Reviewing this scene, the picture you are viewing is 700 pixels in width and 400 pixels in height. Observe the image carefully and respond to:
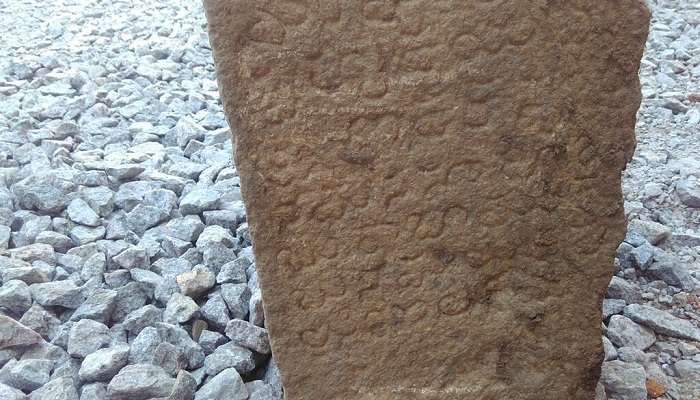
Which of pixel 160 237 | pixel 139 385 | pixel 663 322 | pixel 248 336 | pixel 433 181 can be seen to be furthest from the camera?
pixel 160 237

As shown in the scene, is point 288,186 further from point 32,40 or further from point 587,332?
point 32,40

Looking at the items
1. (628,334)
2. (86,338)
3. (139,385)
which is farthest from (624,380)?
(86,338)

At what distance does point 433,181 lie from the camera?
1.41 m

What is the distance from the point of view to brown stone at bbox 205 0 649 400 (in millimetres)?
1305

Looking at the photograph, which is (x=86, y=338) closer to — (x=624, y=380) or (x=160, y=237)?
(x=160, y=237)

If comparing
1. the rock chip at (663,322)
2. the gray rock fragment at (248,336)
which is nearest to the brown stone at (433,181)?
the gray rock fragment at (248,336)

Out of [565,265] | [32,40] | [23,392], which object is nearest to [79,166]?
[23,392]

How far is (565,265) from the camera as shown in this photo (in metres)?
1.50

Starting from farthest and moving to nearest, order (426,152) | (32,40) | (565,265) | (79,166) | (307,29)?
1. (32,40)
2. (79,166)
3. (565,265)
4. (426,152)
5. (307,29)

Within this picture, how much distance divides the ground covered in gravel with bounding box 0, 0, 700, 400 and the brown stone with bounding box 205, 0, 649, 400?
0.29 metres

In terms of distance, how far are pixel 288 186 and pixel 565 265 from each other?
0.51m

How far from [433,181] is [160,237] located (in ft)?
3.50

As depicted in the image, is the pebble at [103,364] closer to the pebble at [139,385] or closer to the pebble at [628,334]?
the pebble at [139,385]

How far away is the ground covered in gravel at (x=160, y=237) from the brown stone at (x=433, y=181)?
0.94ft
